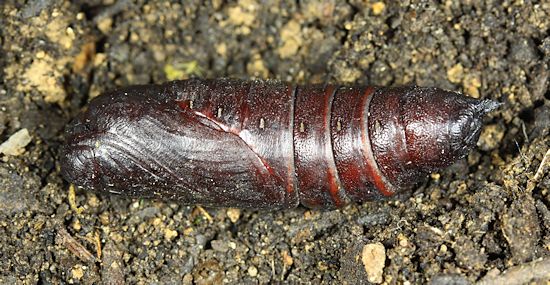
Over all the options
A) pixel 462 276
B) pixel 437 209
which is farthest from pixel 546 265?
pixel 437 209

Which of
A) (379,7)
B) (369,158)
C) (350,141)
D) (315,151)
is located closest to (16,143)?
(315,151)

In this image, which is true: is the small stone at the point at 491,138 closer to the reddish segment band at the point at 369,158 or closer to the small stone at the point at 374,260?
the reddish segment band at the point at 369,158

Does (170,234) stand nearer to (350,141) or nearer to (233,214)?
(233,214)

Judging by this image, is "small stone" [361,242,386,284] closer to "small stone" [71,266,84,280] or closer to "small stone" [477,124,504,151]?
"small stone" [477,124,504,151]

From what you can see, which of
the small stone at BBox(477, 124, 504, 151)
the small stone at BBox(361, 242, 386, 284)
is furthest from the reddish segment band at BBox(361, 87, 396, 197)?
the small stone at BBox(477, 124, 504, 151)

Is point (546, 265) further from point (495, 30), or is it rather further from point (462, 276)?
point (495, 30)
